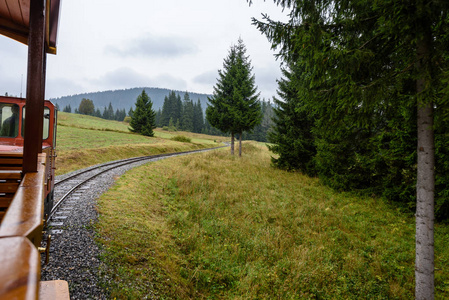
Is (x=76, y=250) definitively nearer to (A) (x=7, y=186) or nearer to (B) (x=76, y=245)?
(B) (x=76, y=245)

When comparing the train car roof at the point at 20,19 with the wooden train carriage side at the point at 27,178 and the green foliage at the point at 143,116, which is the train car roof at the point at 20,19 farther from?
the green foliage at the point at 143,116

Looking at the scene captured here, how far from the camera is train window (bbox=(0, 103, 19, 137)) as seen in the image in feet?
20.0

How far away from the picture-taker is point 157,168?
53.1ft

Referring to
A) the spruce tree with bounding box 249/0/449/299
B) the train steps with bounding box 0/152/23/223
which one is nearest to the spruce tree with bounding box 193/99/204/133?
the spruce tree with bounding box 249/0/449/299

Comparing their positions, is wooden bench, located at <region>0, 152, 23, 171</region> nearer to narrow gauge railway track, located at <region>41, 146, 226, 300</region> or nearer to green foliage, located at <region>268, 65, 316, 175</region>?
narrow gauge railway track, located at <region>41, 146, 226, 300</region>

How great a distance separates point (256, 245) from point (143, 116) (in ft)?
140

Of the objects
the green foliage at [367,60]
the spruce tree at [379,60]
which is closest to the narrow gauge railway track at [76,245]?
the spruce tree at [379,60]

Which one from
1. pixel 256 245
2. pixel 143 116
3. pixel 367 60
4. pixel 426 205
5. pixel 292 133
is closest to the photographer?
pixel 426 205

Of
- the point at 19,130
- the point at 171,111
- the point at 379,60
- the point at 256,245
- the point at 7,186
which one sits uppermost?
the point at 171,111

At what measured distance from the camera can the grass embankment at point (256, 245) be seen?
508 cm

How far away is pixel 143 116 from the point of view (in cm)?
4444

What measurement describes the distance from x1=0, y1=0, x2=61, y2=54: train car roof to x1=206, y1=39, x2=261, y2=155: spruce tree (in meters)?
17.7

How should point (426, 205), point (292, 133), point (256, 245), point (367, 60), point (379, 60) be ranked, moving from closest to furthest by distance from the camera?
point (426, 205), point (367, 60), point (379, 60), point (256, 245), point (292, 133)

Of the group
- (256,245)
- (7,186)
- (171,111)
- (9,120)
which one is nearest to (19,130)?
(9,120)
